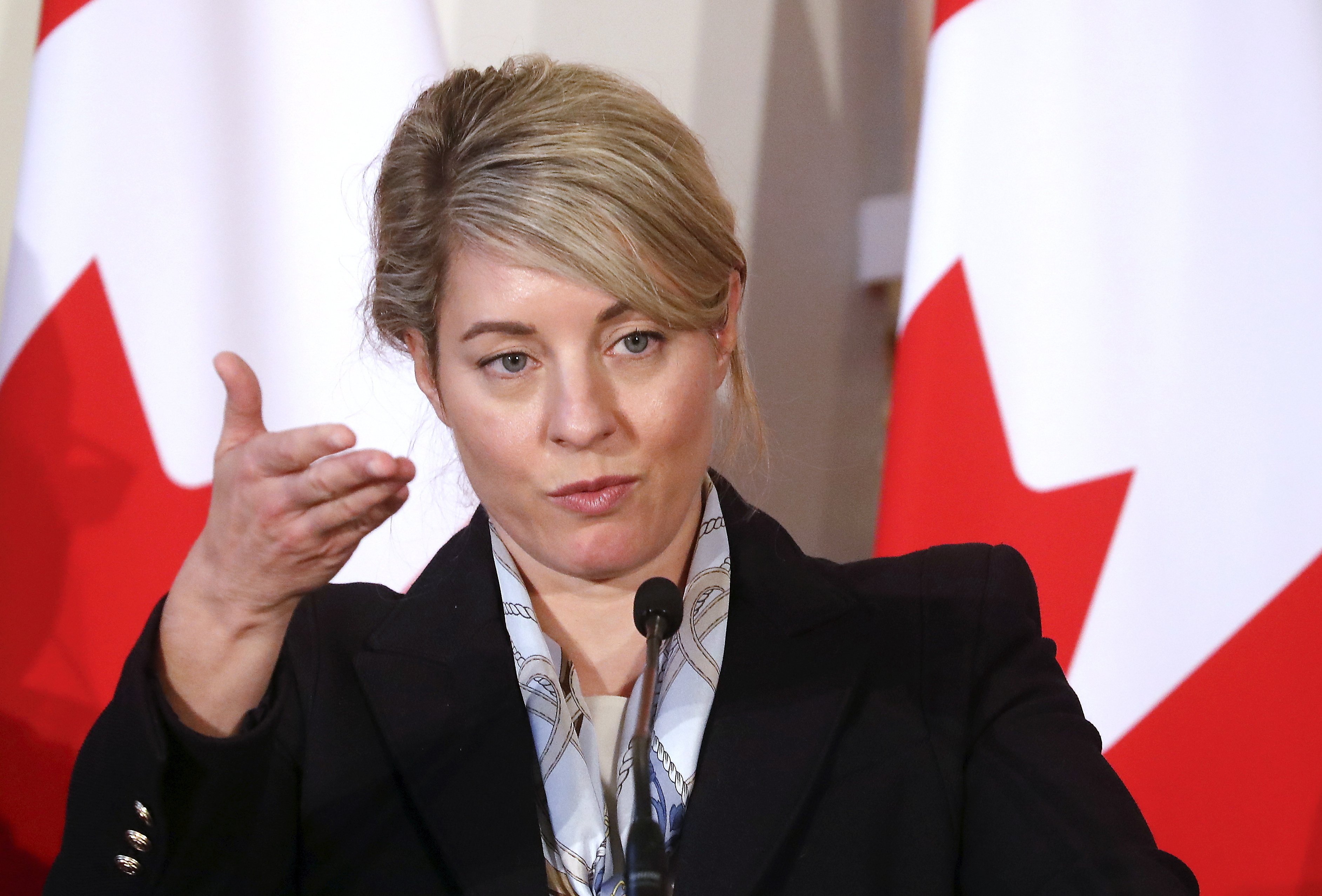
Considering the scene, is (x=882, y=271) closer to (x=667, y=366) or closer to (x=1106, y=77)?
(x=1106, y=77)

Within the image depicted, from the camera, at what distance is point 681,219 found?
45.2 inches

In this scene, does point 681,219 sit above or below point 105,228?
below

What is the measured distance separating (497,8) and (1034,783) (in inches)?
62.3

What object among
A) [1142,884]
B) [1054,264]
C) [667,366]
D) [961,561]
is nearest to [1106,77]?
[1054,264]

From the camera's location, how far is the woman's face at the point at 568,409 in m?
1.08

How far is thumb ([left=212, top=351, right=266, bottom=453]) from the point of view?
0.84 metres

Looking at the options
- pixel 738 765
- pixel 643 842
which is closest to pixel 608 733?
pixel 738 765

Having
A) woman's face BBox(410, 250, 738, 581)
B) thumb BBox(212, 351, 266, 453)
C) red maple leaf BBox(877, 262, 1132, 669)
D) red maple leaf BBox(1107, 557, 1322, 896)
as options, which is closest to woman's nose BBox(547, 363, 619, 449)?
woman's face BBox(410, 250, 738, 581)

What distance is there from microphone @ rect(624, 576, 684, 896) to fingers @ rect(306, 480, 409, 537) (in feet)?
0.58

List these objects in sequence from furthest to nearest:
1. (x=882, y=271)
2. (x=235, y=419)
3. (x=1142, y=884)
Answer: (x=882, y=271)
(x=1142, y=884)
(x=235, y=419)

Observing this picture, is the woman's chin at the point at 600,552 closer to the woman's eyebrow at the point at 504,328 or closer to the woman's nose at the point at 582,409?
the woman's nose at the point at 582,409

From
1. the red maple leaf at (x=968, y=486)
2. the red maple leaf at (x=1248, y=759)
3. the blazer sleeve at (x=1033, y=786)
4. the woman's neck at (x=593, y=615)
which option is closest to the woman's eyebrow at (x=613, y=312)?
the woman's neck at (x=593, y=615)

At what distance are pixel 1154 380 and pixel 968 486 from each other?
28cm

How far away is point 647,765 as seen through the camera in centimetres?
68
